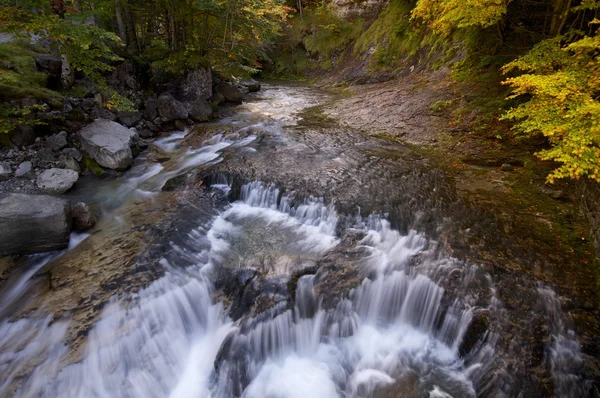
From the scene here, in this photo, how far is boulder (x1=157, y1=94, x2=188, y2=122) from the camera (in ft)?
34.7

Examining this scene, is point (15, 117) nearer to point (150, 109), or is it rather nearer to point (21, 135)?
point (21, 135)

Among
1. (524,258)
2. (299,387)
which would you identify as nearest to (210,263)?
(299,387)

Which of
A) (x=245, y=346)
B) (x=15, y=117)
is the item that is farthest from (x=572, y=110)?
(x=15, y=117)

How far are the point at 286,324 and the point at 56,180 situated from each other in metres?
6.20

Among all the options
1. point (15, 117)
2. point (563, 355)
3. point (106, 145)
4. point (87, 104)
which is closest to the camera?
point (563, 355)

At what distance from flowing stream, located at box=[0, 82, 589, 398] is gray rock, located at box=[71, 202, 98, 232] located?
273mm

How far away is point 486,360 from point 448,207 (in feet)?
9.43

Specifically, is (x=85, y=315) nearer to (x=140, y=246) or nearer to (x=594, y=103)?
(x=140, y=246)

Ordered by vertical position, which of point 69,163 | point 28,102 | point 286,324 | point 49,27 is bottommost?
point 286,324

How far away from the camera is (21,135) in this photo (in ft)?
22.5

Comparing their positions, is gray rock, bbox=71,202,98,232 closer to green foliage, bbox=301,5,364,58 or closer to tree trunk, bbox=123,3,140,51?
tree trunk, bbox=123,3,140,51

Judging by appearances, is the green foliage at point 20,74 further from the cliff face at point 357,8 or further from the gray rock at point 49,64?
the cliff face at point 357,8

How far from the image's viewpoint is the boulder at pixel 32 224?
4.71m

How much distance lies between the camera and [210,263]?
16.7 feet
